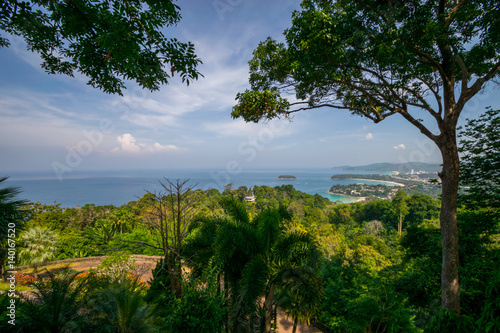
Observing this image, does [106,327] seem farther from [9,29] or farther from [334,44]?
[334,44]

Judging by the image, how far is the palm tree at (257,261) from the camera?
4.62m

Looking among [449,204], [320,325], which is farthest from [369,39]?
[320,325]

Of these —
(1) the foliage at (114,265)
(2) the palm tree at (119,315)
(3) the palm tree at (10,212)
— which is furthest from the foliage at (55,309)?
(1) the foliage at (114,265)

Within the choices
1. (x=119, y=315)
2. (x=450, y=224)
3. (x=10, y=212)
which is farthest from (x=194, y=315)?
(x=450, y=224)

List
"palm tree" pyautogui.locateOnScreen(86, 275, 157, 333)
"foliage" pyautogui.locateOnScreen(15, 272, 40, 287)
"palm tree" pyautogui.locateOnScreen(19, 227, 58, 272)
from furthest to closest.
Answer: "palm tree" pyautogui.locateOnScreen(19, 227, 58, 272) → "foliage" pyautogui.locateOnScreen(15, 272, 40, 287) → "palm tree" pyautogui.locateOnScreen(86, 275, 157, 333)

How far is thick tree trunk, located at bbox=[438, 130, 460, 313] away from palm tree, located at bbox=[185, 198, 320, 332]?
2870 millimetres

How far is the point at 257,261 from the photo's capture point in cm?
480

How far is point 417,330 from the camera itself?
14.8ft

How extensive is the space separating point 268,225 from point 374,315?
135 inches

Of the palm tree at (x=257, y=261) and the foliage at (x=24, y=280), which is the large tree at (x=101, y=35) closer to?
the palm tree at (x=257, y=261)

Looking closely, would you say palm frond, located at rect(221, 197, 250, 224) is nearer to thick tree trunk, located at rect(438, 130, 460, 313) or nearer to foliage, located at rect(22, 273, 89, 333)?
foliage, located at rect(22, 273, 89, 333)

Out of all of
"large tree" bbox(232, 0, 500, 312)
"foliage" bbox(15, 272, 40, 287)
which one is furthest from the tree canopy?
"foliage" bbox(15, 272, 40, 287)

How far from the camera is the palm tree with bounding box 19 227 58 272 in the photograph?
9570mm

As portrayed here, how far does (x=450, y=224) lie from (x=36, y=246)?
1692 centimetres
